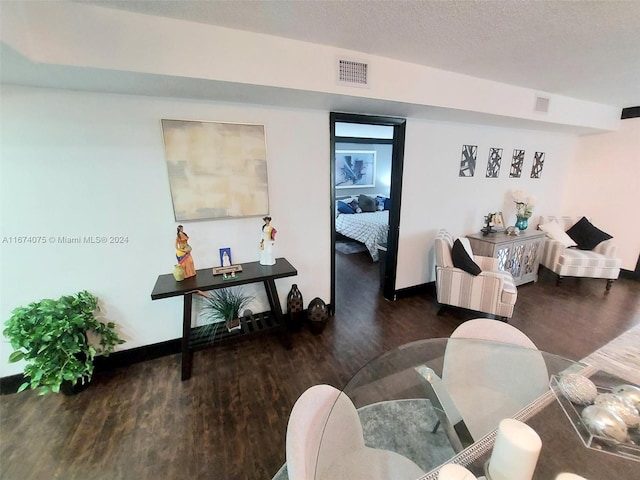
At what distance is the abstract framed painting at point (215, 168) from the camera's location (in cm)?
187

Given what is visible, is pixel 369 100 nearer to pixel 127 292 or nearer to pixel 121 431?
pixel 127 292

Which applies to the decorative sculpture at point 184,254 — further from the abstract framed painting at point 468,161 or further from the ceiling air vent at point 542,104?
the ceiling air vent at point 542,104

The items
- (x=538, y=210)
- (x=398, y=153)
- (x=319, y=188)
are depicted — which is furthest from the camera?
(x=538, y=210)

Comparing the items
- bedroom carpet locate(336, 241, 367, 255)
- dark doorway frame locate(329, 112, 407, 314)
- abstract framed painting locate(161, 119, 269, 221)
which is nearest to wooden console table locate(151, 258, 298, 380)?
abstract framed painting locate(161, 119, 269, 221)

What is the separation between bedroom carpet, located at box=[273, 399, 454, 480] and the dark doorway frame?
134 cm

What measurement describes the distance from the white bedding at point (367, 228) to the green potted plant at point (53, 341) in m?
3.41

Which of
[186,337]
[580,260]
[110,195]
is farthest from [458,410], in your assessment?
[580,260]

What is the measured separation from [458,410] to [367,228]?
10.8 feet

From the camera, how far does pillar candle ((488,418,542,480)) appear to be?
67 centimetres

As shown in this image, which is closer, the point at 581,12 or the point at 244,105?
the point at 581,12

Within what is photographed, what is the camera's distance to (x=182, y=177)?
6.27ft

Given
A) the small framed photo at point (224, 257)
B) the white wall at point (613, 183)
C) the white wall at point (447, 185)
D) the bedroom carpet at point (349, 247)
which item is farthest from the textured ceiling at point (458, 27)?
the bedroom carpet at point (349, 247)

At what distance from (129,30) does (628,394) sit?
283cm

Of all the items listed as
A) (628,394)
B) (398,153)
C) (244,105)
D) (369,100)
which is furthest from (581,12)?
(244,105)
